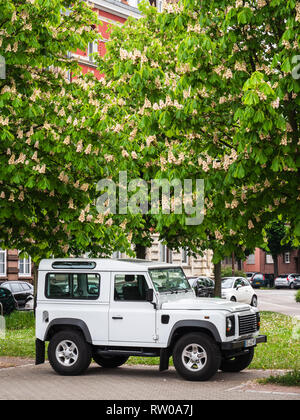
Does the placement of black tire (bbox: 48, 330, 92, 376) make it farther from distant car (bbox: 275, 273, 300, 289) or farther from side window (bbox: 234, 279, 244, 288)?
distant car (bbox: 275, 273, 300, 289)

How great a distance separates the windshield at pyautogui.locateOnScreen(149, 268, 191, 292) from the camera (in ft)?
45.6

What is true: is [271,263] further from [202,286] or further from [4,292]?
[4,292]

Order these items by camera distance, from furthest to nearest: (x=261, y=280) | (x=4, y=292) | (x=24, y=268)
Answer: (x=261, y=280) < (x=24, y=268) < (x=4, y=292)

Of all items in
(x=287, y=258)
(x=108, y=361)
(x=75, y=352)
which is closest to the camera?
(x=75, y=352)

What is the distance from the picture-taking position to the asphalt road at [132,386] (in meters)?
11.6

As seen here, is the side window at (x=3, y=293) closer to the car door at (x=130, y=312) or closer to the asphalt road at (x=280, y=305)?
the asphalt road at (x=280, y=305)

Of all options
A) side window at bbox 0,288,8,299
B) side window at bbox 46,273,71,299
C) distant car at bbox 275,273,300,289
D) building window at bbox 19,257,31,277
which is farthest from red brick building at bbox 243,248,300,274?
side window at bbox 46,273,71,299

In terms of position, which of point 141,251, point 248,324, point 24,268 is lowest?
point 248,324

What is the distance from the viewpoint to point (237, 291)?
35.0m

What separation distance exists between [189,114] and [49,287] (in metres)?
4.58

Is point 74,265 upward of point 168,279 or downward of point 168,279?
upward

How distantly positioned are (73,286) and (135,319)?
156 centimetres

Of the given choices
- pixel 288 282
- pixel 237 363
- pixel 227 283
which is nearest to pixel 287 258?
pixel 288 282

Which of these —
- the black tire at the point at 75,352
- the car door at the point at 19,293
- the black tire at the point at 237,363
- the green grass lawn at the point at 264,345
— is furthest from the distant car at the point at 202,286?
the black tire at the point at 75,352
